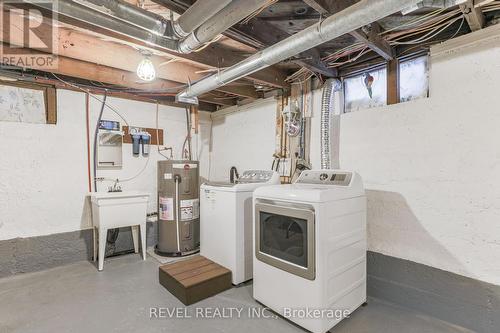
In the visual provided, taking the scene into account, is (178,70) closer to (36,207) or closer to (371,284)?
(36,207)

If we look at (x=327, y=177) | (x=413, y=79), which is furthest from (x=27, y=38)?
(x=413, y=79)

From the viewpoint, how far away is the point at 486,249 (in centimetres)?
180

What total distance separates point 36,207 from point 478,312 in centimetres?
430

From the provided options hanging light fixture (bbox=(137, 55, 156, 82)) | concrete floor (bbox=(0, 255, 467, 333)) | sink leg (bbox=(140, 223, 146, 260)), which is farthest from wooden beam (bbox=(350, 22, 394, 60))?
sink leg (bbox=(140, 223, 146, 260))

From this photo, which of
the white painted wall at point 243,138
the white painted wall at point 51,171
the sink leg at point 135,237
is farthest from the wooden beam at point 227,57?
the sink leg at point 135,237

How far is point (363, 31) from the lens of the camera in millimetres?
1878

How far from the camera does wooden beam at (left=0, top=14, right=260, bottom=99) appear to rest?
7.46 ft

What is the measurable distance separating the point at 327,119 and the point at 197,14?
1.61m

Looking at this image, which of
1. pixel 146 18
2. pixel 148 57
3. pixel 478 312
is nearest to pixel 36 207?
pixel 148 57

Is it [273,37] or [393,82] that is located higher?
[273,37]

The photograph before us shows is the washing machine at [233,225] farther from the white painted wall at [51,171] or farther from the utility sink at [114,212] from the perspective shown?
the white painted wall at [51,171]

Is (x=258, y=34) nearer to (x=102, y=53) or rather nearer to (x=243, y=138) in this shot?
(x=102, y=53)

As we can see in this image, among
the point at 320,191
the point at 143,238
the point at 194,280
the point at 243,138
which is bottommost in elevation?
the point at 194,280

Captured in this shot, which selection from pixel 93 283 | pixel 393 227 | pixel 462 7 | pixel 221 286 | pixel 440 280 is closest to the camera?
pixel 462 7
